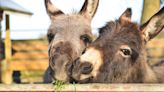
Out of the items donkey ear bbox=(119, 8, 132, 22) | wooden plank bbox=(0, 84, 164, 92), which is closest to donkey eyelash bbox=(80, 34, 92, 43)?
donkey ear bbox=(119, 8, 132, 22)

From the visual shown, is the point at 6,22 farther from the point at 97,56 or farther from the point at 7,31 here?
the point at 97,56

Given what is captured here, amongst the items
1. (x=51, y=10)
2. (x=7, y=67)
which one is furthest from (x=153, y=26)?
(x=7, y=67)

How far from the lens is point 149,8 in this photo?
23.4 ft

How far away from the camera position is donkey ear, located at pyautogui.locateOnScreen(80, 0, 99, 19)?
5475 millimetres

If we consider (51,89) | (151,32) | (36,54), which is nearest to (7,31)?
(36,54)

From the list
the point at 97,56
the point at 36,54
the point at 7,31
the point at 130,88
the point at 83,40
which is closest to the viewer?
the point at 130,88

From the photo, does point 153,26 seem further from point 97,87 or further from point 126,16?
point 97,87

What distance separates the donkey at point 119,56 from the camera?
360cm

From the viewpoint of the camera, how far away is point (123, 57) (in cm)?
385

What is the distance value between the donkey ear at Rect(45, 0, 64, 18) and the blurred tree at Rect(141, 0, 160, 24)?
2179mm

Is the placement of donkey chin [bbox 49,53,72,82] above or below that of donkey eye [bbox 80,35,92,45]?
below

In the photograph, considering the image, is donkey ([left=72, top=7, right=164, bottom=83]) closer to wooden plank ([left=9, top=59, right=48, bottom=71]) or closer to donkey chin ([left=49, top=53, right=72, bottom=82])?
donkey chin ([left=49, top=53, right=72, bottom=82])

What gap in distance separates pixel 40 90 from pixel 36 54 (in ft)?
24.2

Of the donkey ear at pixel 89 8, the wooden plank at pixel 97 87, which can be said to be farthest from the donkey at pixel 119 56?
the donkey ear at pixel 89 8
